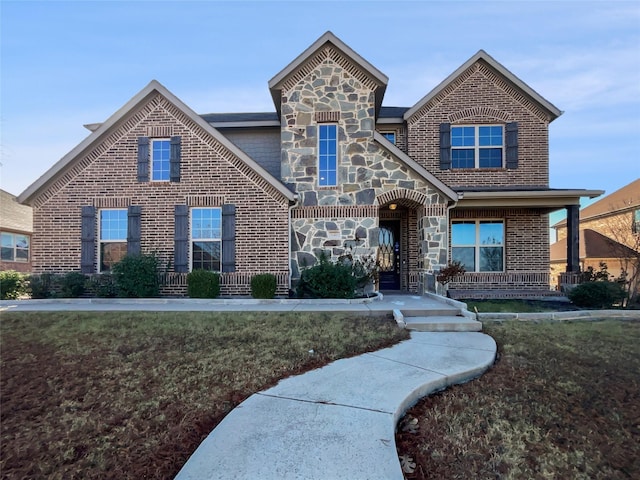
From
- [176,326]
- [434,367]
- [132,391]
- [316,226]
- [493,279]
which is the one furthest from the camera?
[493,279]

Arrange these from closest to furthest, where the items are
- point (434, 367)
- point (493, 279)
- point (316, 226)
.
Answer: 1. point (434, 367)
2. point (316, 226)
3. point (493, 279)

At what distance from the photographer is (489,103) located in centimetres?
1377

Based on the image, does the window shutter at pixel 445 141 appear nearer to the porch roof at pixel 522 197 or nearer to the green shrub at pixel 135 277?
the porch roof at pixel 522 197

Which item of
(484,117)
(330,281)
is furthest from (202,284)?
(484,117)

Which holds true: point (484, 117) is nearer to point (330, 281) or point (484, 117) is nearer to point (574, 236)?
point (574, 236)

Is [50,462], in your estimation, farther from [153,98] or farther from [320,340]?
[153,98]

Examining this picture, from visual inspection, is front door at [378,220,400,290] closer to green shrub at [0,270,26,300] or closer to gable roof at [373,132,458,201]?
gable roof at [373,132,458,201]

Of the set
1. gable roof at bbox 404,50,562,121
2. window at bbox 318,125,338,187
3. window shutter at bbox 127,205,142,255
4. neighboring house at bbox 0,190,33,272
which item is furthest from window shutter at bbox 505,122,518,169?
neighboring house at bbox 0,190,33,272

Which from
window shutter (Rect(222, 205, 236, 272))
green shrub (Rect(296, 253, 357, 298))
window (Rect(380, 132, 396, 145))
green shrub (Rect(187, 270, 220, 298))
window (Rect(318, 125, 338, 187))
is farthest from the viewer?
window (Rect(380, 132, 396, 145))

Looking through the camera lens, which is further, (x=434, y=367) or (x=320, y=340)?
(x=320, y=340)

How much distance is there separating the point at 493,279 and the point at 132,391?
12326mm

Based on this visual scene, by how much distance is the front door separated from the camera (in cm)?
1384

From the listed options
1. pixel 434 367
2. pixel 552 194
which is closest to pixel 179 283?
pixel 434 367

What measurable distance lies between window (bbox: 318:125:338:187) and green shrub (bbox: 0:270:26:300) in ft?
32.1
